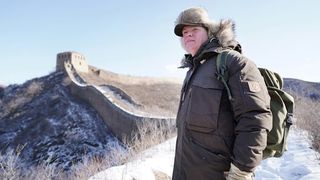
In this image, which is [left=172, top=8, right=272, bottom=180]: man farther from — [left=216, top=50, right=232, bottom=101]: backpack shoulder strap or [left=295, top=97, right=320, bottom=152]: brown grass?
[left=295, top=97, right=320, bottom=152]: brown grass

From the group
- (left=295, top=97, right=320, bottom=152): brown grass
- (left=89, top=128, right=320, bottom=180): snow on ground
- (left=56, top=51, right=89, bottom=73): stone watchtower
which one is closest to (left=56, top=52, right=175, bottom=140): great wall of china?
(left=56, top=51, right=89, bottom=73): stone watchtower

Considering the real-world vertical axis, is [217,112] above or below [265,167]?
above

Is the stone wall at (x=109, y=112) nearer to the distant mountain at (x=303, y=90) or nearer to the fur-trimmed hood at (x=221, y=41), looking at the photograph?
the distant mountain at (x=303, y=90)

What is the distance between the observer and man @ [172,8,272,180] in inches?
70.6

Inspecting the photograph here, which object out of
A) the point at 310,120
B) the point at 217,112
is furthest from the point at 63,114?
the point at 217,112

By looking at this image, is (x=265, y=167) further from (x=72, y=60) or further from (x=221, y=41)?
(x=72, y=60)

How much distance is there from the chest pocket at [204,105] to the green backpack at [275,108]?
0.07m

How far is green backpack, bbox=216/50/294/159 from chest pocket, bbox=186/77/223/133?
67mm

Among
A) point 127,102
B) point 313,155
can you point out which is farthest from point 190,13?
point 127,102

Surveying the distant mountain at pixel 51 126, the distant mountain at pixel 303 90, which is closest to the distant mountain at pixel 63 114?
the distant mountain at pixel 51 126

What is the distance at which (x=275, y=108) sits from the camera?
77.9 inches

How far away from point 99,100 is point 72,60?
10.5 meters

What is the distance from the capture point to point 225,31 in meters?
2.14

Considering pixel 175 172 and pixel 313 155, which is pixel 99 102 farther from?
pixel 175 172
